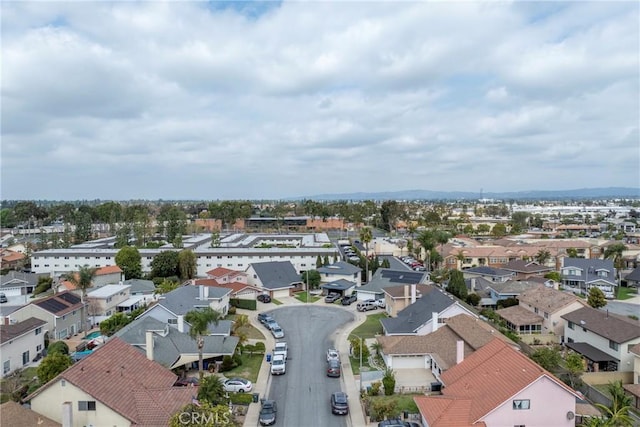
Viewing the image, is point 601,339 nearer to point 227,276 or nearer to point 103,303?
point 227,276

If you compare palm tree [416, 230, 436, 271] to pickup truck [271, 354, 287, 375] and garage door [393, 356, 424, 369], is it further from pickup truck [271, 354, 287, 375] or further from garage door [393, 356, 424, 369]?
pickup truck [271, 354, 287, 375]

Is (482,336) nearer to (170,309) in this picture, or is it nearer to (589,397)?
(589,397)

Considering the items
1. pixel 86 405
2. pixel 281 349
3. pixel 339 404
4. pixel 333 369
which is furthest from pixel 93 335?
pixel 339 404

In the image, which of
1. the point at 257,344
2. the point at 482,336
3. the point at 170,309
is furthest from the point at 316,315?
the point at 482,336

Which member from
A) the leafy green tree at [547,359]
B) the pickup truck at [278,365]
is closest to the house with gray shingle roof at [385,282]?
the pickup truck at [278,365]

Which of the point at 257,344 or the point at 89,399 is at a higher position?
the point at 89,399

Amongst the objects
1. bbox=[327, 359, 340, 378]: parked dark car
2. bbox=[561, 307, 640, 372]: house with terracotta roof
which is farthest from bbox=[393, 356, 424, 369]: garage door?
bbox=[561, 307, 640, 372]: house with terracotta roof

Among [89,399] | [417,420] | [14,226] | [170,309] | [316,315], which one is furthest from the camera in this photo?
[14,226]
